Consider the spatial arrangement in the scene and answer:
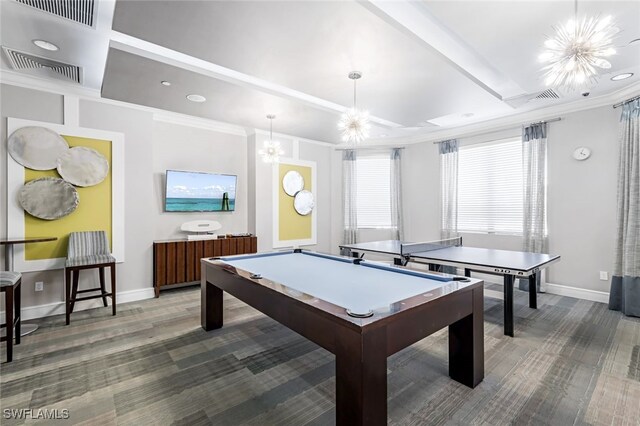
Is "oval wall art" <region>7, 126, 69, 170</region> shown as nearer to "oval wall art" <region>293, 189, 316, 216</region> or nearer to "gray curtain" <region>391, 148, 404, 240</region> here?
"oval wall art" <region>293, 189, 316, 216</region>

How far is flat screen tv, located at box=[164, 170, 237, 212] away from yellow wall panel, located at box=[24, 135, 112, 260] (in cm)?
92

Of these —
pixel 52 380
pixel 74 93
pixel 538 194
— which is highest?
pixel 74 93

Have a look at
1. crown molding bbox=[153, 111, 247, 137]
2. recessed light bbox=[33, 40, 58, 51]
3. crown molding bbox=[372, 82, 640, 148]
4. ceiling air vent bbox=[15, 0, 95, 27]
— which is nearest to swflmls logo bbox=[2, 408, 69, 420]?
ceiling air vent bbox=[15, 0, 95, 27]

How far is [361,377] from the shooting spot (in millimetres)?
1306

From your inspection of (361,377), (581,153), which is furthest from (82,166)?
(581,153)

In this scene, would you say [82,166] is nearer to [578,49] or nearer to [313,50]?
[313,50]

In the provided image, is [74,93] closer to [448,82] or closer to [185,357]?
[185,357]

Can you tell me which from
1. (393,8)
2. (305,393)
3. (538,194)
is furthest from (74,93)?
(538,194)

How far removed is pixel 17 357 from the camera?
255 cm

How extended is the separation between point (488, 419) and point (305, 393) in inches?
46.3

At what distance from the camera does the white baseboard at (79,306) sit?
345 centimetres

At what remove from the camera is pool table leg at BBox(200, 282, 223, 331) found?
3100mm

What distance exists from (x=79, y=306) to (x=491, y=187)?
663cm

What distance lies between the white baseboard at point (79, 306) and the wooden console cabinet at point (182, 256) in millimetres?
175
